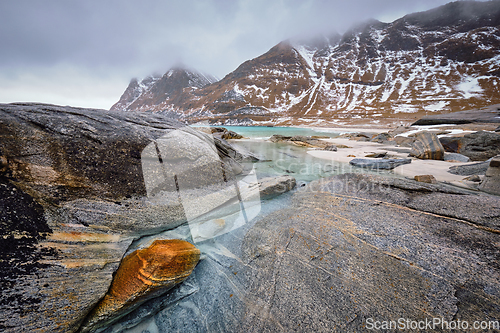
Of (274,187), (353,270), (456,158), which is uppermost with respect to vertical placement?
(274,187)

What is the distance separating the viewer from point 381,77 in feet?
414

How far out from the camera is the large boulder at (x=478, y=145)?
9820mm

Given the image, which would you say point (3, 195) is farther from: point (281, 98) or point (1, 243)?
point (281, 98)

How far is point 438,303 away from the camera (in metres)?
2.23

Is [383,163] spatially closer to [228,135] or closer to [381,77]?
[228,135]

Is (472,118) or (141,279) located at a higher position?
(141,279)

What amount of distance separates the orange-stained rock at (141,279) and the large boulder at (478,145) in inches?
621

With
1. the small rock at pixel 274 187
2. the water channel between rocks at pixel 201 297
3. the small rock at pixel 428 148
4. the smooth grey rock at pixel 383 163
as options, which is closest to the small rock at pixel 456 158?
the small rock at pixel 428 148

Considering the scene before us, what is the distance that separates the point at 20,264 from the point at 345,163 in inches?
490

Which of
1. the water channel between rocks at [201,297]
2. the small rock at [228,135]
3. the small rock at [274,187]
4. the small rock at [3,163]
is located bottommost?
the water channel between rocks at [201,297]

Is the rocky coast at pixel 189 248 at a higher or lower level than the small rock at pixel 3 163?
lower

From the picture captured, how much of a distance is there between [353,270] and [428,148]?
12.1 meters

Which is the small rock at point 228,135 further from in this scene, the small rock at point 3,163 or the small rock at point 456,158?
the small rock at point 3,163

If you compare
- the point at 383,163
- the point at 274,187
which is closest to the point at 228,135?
the point at 383,163
